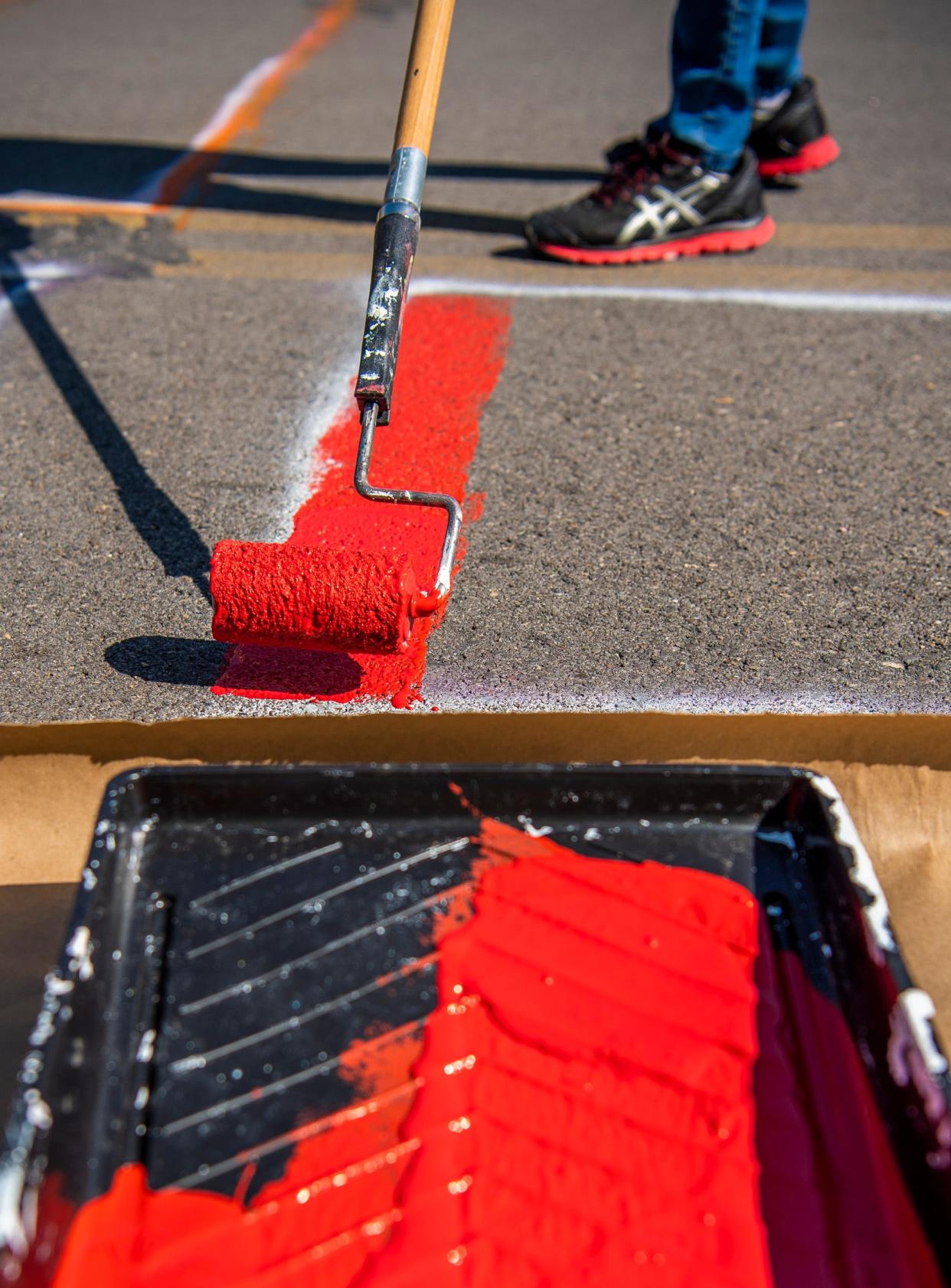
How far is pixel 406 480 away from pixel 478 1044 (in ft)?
4.42

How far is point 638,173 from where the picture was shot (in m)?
3.48

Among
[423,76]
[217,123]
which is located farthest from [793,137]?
[423,76]

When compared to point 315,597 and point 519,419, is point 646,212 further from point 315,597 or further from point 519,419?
point 315,597

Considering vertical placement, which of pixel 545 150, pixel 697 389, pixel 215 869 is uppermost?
pixel 545 150

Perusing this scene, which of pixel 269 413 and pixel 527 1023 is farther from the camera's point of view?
pixel 269 413

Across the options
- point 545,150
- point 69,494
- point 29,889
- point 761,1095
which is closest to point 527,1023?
point 761,1095

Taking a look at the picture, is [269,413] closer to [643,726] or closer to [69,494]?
[69,494]

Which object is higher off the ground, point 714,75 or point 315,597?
point 714,75

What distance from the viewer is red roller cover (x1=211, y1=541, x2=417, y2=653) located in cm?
168

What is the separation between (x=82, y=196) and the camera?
3953 millimetres

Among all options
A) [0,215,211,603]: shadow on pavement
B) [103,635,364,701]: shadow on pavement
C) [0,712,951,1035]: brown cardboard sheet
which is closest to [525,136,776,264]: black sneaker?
[0,215,211,603]: shadow on pavement

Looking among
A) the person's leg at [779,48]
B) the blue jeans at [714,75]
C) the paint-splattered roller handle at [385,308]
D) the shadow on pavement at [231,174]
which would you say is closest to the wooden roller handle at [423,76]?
the paint-splattered roller handle at [385,308]

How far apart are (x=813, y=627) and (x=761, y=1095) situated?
3.15 feet

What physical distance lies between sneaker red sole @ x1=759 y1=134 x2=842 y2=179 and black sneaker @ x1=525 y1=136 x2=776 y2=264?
2.26ft
